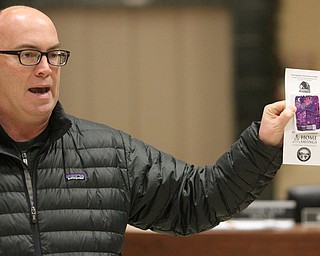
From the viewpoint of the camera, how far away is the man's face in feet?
7.13

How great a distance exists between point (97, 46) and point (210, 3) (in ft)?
3.09

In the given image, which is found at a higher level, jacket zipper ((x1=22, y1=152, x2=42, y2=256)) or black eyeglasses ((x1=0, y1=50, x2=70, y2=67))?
black eyeglasses ((x1=0, y1=50, x2=70, y2=67))

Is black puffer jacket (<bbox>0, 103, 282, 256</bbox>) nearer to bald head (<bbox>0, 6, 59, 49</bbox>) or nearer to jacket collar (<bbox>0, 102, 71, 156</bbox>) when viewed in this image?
jacket collar (<bbox>0, 102, 71, 156</bbox>)

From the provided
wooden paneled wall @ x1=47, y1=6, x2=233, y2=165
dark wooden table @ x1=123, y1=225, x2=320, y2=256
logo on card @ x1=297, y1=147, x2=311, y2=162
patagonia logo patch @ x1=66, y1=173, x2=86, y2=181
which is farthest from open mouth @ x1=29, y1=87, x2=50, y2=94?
wooden paneled wall @ x1=47, y1=6, x2=233, y2=165

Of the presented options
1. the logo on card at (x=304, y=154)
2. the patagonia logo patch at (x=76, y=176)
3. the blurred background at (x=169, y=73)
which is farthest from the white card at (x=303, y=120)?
the blurred background at (x=169, y=73)

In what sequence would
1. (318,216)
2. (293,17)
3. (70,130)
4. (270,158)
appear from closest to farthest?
(270,158)
(70,130)
(318,216)
(293,17)

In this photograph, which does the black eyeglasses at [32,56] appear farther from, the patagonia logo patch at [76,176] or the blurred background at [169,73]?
the blurred background at [169,73]

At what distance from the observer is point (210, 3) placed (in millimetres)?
5852

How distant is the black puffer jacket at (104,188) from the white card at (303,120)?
0.05m

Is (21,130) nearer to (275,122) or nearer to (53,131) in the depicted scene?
(53,131)

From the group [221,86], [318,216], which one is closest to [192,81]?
[221,86]

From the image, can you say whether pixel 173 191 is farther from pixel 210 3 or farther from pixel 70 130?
pixel 210 3

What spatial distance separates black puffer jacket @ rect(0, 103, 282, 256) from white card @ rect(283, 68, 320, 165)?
0.05 metres

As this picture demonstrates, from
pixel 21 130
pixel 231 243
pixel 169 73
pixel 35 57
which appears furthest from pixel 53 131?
pixel 169 73
